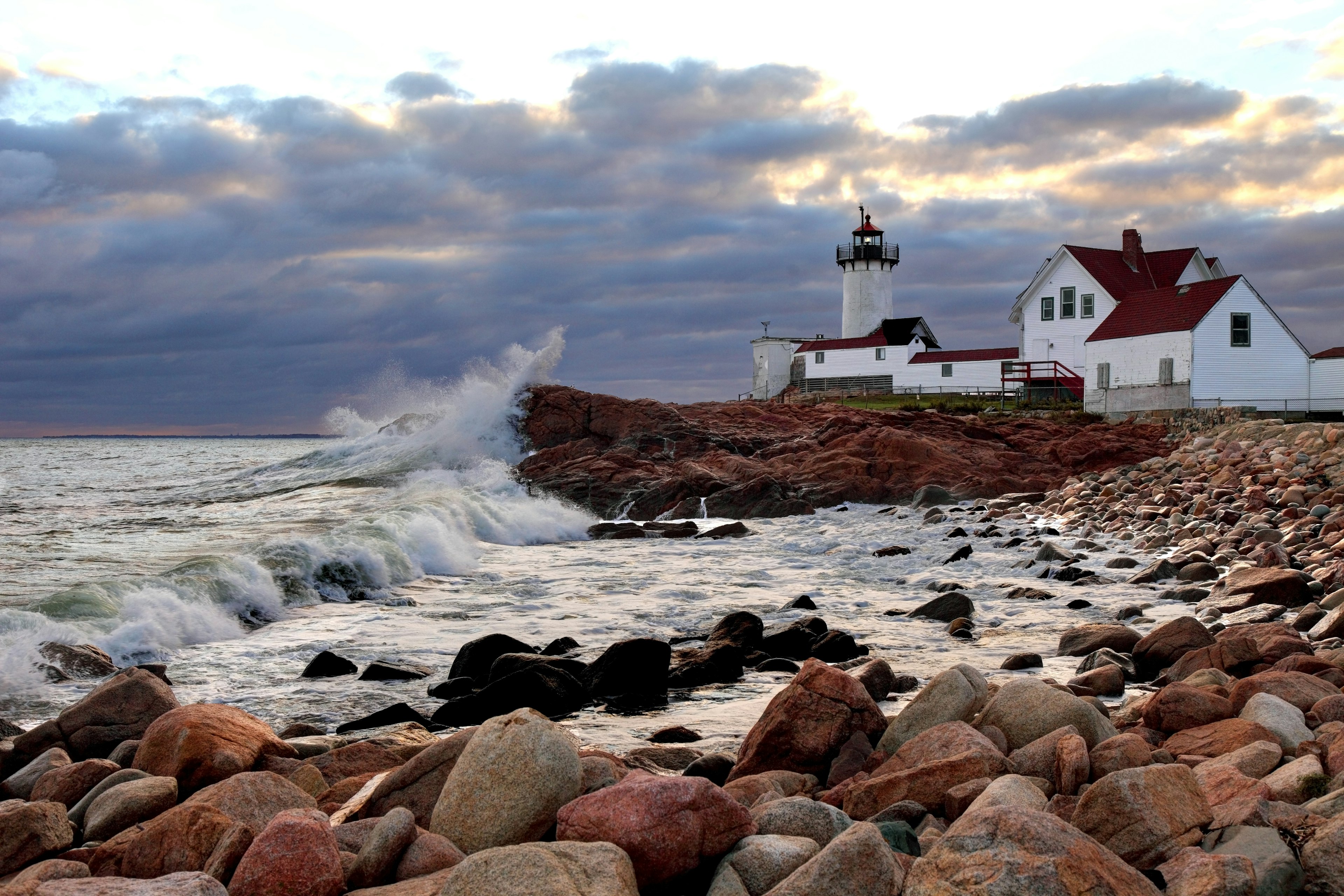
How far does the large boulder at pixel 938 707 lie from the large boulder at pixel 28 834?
356 cm

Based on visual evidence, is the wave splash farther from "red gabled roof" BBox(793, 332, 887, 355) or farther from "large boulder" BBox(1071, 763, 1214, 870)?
"red gabled roof" BBox(793, 332, 887, 355)

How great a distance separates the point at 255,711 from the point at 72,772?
1923 mm

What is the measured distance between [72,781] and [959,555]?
34.3ft

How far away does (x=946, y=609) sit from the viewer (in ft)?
30.9

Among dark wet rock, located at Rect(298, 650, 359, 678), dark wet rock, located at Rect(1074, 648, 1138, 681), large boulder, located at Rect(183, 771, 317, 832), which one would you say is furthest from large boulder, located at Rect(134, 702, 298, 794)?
dark wet rock, located at Rect(1074, 648, 1138, 681)

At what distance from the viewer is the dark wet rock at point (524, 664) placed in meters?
7.10

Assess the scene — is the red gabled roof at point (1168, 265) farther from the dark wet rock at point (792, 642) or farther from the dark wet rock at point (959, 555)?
the dark wet rock at point (792, 642)

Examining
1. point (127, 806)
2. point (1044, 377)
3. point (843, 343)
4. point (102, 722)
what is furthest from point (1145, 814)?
point (843, 343)

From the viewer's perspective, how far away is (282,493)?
26562 millimetres

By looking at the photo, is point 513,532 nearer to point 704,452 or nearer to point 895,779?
point 704,452

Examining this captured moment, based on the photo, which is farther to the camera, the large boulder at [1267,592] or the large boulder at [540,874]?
the large boulder at [1267,592]

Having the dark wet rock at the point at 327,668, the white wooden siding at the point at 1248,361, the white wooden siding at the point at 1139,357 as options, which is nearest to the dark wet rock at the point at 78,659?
the dark wet rock at the point at 327,668

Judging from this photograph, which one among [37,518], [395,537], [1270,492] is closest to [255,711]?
[395,537]

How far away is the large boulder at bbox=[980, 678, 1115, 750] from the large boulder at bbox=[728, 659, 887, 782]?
0.58 metres
